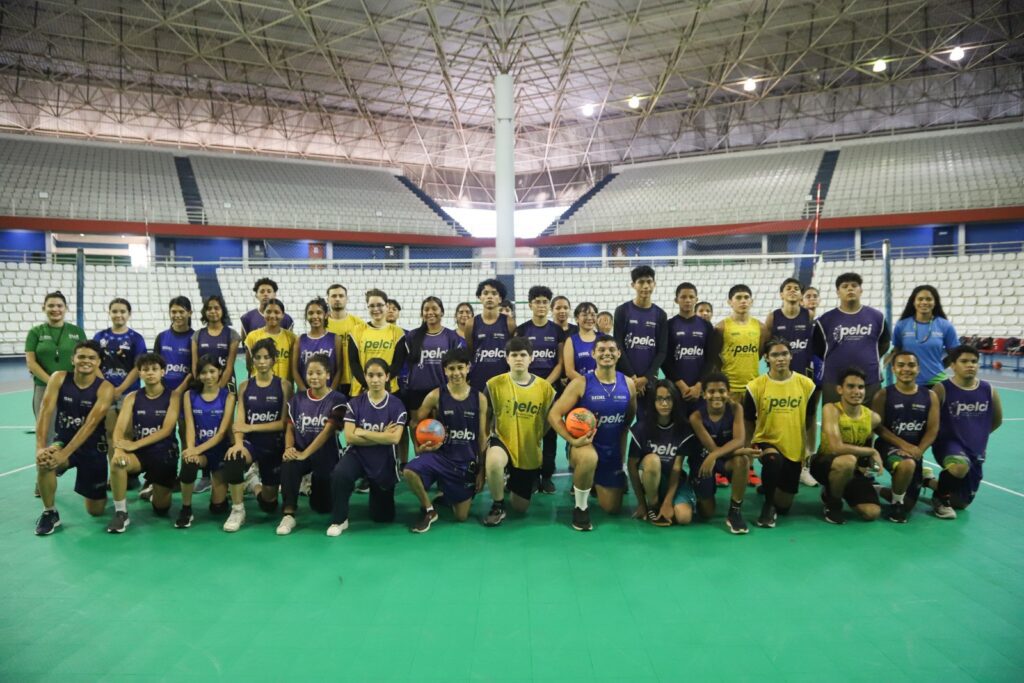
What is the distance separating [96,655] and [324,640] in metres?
1.14

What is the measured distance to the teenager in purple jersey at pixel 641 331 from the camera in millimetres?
5289

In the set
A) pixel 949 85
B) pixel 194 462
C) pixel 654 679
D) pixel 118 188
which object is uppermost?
pixel 949 85

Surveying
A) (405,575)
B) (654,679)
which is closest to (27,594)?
(405,575)

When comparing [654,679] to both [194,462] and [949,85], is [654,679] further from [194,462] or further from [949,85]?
[949,85]

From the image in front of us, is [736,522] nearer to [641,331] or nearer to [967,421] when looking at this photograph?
[641,331]

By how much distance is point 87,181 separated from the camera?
26.1 metres

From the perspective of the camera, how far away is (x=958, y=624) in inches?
118

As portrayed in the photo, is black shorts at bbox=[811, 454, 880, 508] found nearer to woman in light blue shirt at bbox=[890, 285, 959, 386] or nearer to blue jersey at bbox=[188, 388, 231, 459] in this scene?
woman in light blue shirt at bbox=[890, 285, 959, 386]

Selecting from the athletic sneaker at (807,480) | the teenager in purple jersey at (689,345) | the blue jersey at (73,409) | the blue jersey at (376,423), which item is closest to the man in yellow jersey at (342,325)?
the blue jersey at (376,423)

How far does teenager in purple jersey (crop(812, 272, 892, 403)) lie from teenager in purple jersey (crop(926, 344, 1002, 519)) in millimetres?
571

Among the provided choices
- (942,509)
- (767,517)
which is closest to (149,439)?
(767,517)

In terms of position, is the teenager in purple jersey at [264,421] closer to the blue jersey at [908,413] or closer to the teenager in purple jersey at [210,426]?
the teenager in purple jersey at [210,426]

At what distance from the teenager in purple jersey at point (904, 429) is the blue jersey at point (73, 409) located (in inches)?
270

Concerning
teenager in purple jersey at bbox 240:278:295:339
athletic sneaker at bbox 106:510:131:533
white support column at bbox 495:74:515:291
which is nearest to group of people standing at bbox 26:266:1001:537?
athletic sneaker at bbox 106:510:131:533
